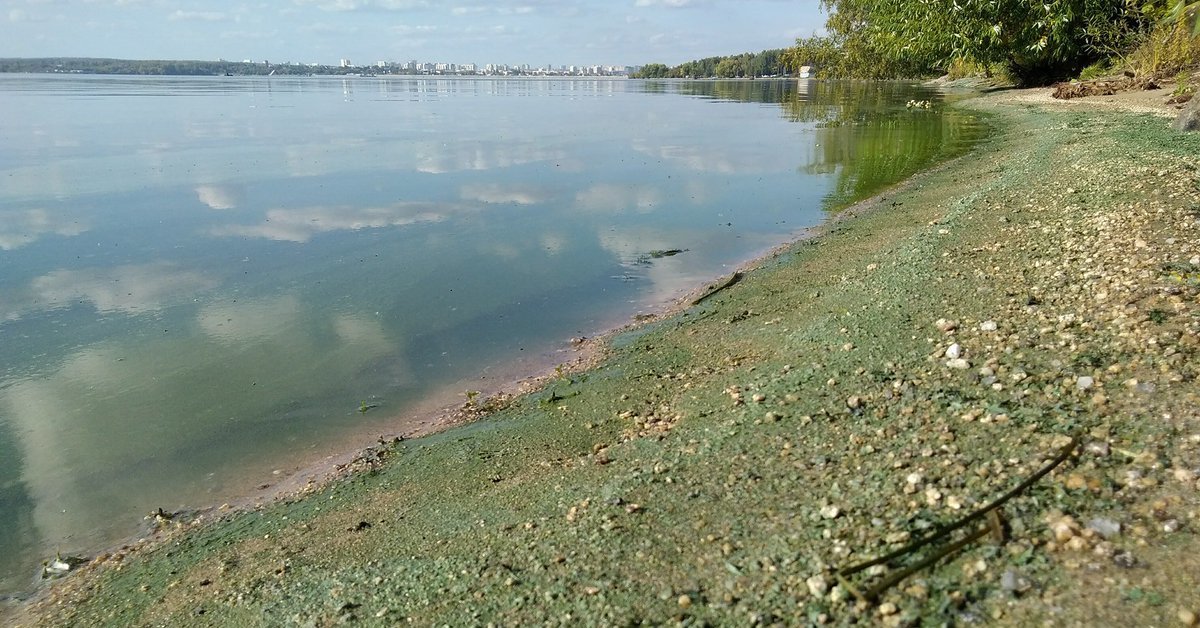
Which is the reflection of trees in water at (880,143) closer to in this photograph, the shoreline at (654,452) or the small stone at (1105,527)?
the shoreline at (654,452)

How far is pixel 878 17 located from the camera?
4019 centimetres

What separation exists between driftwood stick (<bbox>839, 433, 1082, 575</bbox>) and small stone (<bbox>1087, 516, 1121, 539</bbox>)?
39 centimetres

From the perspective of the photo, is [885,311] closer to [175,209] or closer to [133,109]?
[175,209]

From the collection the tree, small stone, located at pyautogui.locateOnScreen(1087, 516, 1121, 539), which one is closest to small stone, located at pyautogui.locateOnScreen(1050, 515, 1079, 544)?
small stone, located at pyautogui.locateOnScreen(1087, 516, 1121, 539)

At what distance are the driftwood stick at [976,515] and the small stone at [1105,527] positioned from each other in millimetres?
393

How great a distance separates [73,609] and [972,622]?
19.4 feet

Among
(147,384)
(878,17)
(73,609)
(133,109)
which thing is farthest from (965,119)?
(133,109)

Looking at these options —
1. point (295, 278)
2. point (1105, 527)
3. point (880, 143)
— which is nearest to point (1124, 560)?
point (1105, 527)

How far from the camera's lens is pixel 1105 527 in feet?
12.3

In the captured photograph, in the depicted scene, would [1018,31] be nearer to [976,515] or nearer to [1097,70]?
[1097,70]

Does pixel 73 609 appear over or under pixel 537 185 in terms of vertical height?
under

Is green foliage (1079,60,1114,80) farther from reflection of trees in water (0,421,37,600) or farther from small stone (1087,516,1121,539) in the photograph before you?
reflection of trees in water (0,421,37,600)

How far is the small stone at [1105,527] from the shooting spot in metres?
3.69

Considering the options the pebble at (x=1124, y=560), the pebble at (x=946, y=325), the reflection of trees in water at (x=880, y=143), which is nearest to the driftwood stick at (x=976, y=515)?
the pebble at (x=1124, y=560)
